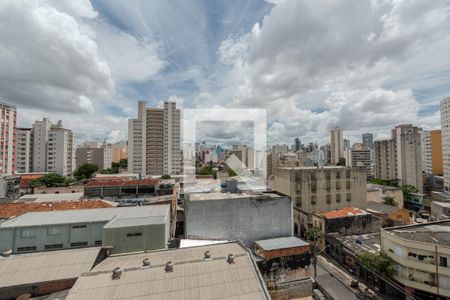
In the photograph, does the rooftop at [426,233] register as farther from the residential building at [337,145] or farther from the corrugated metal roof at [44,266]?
the residential building at [337,145]

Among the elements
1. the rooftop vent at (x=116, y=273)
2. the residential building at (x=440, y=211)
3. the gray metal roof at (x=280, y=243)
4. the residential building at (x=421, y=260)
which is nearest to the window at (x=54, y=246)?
the rooftop vent at (x=116, y=273)

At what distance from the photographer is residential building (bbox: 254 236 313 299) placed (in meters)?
13.1

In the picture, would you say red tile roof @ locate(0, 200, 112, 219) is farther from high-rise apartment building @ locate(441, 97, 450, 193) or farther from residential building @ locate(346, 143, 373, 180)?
residential building @ locate(346, 143, 373, 180)

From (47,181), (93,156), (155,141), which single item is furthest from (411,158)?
(93,156)

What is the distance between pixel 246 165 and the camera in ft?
162

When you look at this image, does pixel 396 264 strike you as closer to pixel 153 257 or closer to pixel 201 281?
pixel 201 281

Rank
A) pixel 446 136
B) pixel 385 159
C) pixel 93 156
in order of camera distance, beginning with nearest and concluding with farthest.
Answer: pixel 446 136 → pixel 385 159 → pixel 93 156

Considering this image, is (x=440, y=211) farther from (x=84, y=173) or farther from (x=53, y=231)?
(x=84, y=173)

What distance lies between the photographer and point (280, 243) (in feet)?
47.8

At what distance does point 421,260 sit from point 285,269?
8.78 m

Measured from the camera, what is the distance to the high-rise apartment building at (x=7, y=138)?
40625 mm

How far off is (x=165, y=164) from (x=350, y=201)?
46615 mm

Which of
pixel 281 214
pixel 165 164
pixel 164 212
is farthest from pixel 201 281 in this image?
pixel 165 164

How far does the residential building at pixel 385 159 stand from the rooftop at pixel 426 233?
37128mm
